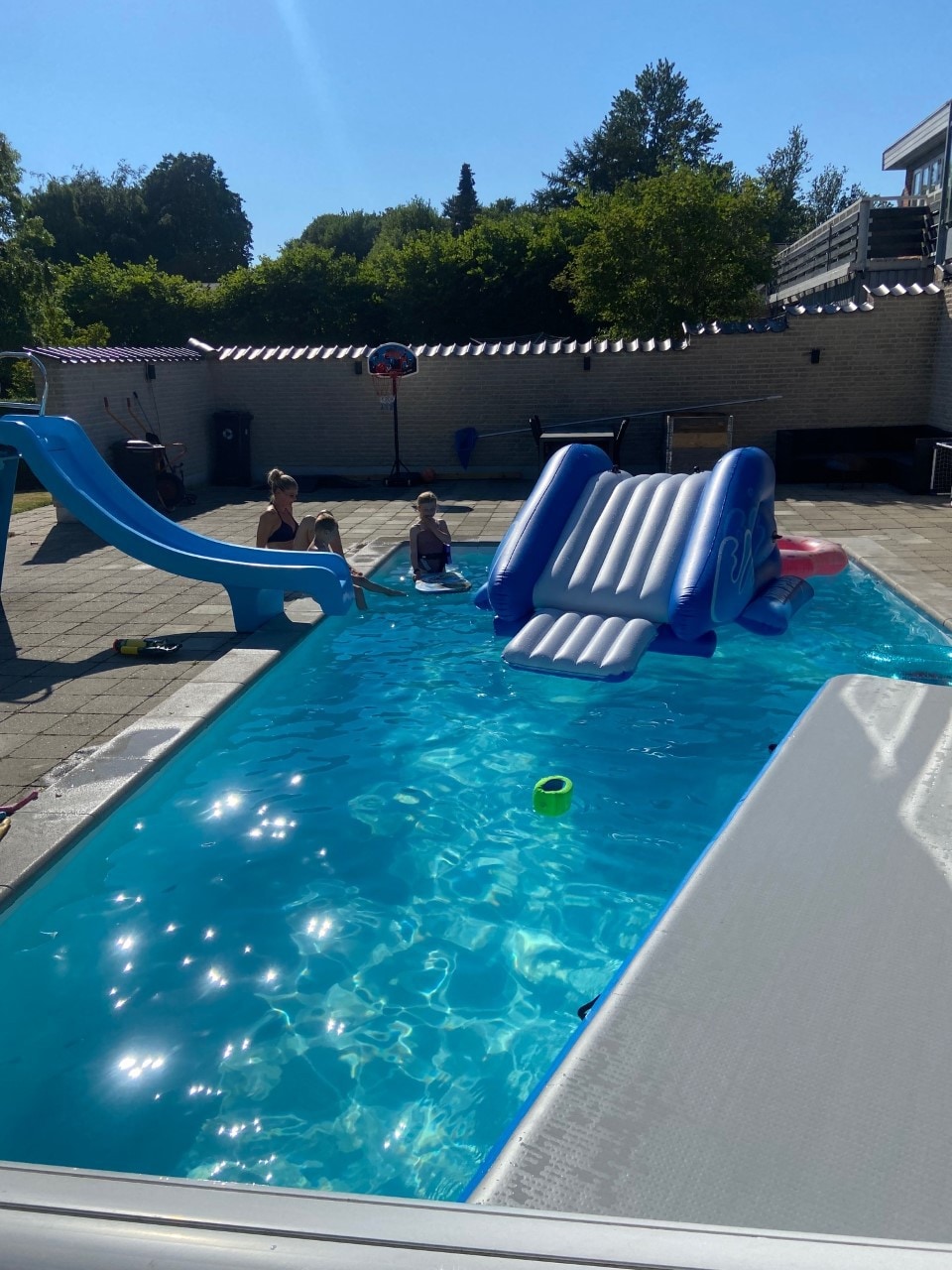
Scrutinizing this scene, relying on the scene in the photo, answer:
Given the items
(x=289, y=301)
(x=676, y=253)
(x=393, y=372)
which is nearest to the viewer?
(x=393, y=372)

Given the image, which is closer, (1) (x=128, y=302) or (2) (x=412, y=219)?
(1) (x=128, y=302)

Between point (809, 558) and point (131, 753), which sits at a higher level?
point (809, 558)

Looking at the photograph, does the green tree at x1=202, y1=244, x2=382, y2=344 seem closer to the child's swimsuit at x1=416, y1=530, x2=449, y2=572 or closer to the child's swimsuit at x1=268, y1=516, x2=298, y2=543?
the child's swimsuit at x1=268, y1=516, x2=298, y2=543

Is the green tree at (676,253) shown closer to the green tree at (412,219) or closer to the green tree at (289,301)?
the green tree at (289,301)

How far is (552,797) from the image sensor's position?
4906 mm

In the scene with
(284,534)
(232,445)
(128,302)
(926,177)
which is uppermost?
(926,177)

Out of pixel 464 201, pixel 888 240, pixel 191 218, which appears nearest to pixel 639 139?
pixel 464 201

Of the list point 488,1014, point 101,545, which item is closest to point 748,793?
point 488,1014

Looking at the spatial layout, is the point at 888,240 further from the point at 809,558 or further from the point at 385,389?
the point at 809,558

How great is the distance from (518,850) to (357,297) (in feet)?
88.1

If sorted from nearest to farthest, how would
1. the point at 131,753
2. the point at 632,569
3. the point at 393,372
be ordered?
the point at 131,753
the point at 632,569
the point at 393,372

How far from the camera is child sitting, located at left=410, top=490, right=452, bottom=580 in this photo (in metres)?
8.47

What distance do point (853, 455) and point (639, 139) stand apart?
142 feet

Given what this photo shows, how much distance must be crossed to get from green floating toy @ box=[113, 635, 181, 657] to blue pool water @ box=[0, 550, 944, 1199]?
0.77 metres
